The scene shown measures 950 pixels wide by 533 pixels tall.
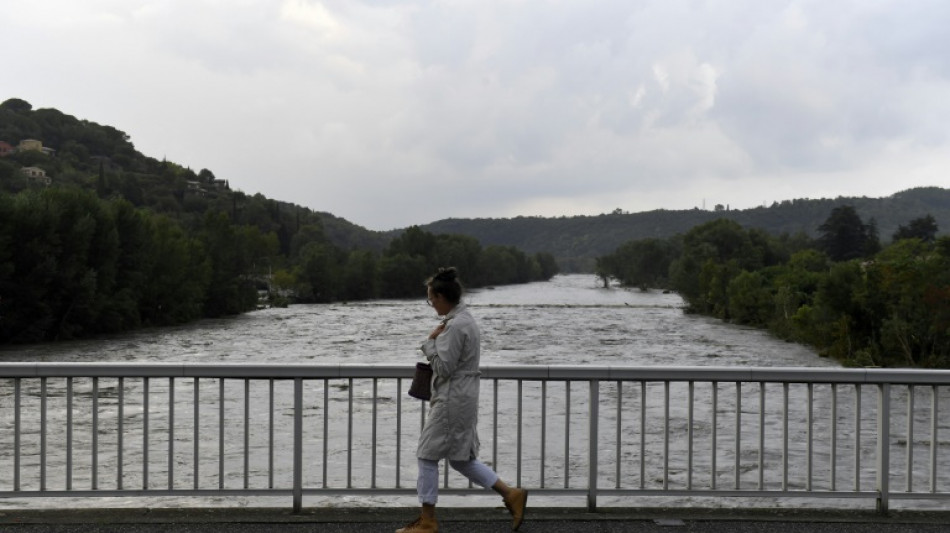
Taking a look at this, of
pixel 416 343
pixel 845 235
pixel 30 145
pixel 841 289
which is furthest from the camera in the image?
pixel 30 145

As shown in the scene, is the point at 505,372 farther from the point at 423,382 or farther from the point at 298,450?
the point at 298,450

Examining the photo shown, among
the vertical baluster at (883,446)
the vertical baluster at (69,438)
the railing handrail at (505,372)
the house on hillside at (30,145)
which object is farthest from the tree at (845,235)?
the house on hillside at (30,145)

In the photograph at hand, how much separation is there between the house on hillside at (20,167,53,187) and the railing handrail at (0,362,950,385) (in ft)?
522

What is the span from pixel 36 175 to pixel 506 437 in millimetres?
155658

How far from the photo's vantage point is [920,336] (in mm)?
40250

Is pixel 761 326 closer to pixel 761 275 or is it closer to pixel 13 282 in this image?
pixel 761 275

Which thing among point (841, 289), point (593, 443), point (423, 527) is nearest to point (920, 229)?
point (841, 289)

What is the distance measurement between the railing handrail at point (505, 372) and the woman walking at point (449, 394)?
48 cm

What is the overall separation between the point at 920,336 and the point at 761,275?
3996cm

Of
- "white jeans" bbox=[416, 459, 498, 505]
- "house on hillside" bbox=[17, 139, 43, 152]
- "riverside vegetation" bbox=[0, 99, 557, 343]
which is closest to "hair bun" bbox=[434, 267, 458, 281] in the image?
"white jeans" bbox=[416, 459, 498, 505]

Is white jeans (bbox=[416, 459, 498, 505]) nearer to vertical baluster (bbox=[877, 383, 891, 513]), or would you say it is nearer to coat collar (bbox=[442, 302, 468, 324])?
coat collar (bbox=[442, 302, 468, 324])

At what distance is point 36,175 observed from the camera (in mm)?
157375

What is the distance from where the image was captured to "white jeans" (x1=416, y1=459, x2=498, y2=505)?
244 inches

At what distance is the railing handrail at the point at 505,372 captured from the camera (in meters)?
6.43
